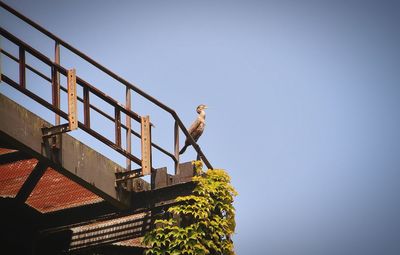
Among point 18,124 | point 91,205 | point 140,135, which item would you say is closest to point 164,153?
point 140,135

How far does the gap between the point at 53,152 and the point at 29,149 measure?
0.44 metres

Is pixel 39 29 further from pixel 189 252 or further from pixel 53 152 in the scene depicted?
pixel 189 252

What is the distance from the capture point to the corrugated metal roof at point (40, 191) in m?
17.4

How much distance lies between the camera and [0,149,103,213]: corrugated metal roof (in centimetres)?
1743

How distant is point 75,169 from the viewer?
50.8ft

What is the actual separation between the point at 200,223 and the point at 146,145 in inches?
62.6

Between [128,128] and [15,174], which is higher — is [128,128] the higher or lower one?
the lower one

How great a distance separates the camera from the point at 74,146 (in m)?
15.5

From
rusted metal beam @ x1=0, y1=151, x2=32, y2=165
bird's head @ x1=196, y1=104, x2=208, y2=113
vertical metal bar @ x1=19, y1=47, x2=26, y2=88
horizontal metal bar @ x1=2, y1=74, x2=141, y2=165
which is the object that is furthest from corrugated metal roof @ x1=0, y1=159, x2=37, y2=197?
bird's head @ x1=196, y1=104, x2=208, y2=113

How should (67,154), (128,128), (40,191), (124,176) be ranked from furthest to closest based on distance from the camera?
(40,191) < (124,176) < (128,128) < (67,154)

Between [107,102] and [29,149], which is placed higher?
[107,102]

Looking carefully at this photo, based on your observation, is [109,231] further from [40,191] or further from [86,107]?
[86,107]

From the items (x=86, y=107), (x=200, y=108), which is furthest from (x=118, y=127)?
(x=200, y=108)

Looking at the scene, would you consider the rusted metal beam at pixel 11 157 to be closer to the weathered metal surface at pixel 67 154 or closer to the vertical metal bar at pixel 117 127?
the weathered metal surface at pixel 67 154
